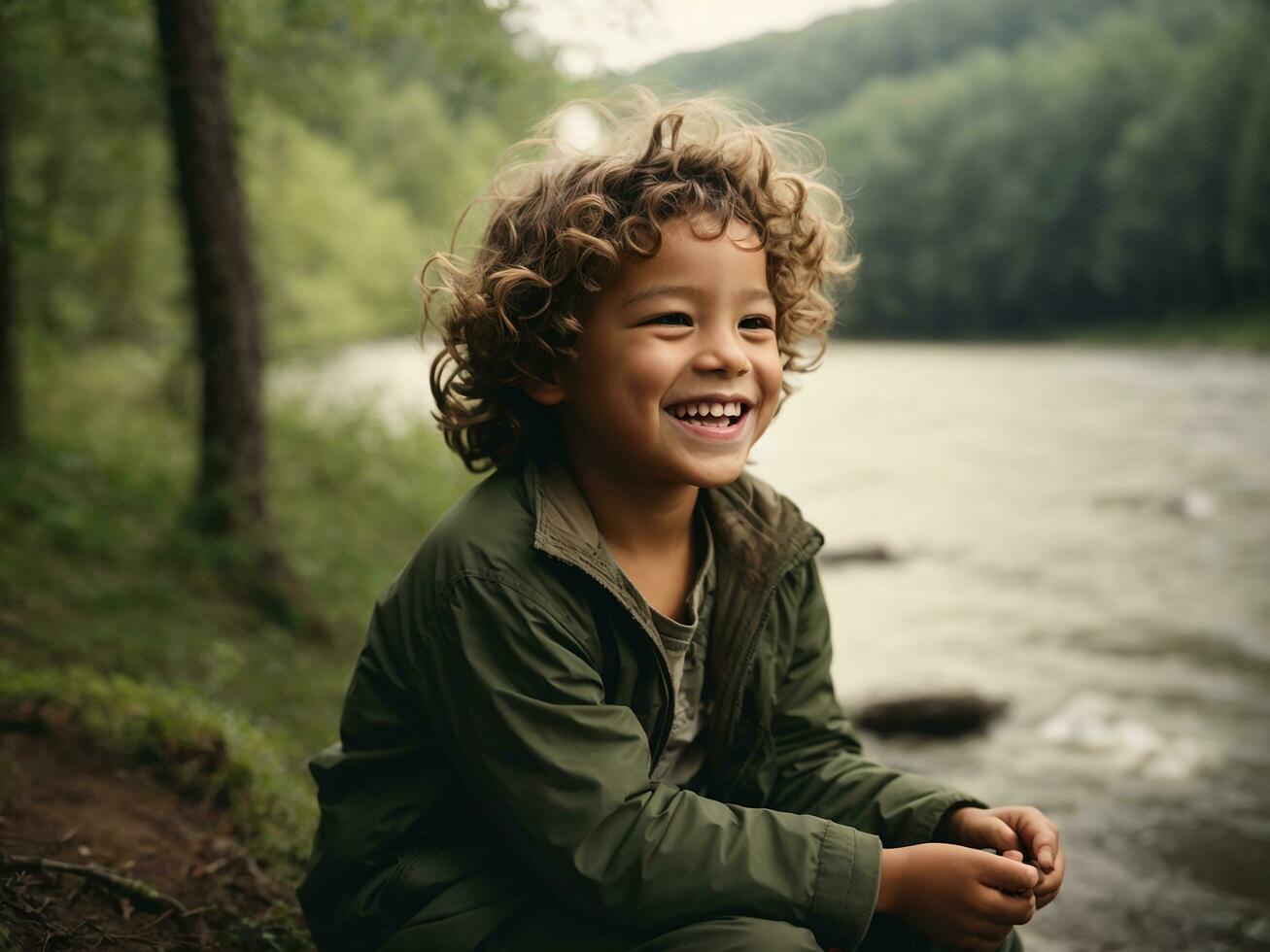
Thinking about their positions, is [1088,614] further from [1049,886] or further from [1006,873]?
[1006,873]

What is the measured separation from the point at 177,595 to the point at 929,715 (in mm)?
3569

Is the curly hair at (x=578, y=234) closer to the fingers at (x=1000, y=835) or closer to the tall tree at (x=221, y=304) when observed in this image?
the fingers at (x=1000, y=835)

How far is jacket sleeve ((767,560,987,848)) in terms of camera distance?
1.94 meters

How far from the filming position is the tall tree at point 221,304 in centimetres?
435

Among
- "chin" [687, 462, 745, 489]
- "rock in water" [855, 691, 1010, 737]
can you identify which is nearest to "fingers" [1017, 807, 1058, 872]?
"chin" [687, 462, 745, 489]

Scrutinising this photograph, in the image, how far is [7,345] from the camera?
6.36 m

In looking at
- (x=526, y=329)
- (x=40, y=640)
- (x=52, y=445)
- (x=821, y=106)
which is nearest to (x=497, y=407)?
(x=526, y=329)

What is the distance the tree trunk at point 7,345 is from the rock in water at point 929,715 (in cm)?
520

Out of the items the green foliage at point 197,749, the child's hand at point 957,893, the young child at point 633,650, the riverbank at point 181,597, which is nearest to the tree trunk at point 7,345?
the riverbank at point 181,597

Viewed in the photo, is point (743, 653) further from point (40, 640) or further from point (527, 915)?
point (40, 640)

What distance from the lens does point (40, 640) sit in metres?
3.79

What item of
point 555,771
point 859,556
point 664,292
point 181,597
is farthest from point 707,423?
point 859,556

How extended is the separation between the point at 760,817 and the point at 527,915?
418 millimetres

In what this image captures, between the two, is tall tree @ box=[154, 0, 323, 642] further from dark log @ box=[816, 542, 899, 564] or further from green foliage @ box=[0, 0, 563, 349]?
dark log @ box=[816, 542, 899, 564]
